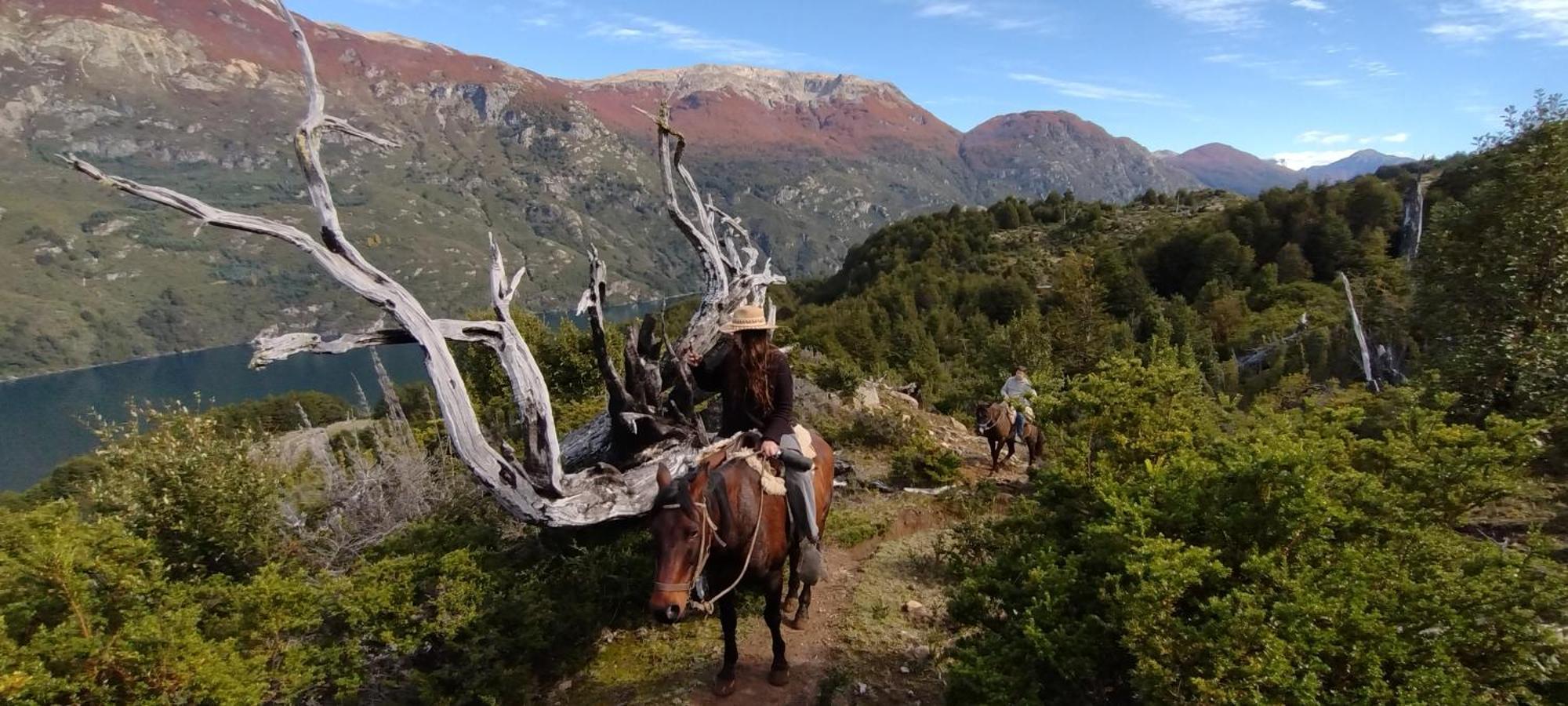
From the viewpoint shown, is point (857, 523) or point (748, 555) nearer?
point (748, 555)

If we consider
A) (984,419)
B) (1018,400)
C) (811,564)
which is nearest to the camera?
(811,564)

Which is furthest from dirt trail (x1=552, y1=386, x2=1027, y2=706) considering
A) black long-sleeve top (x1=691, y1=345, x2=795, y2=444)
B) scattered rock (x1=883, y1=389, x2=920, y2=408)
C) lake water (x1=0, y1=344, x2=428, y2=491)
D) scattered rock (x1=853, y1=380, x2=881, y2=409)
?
lake water (x1=0, y1=344, x2=428, y2=491)

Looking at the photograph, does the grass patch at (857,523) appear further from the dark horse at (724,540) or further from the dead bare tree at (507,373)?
the dead bare tree at (507,373)

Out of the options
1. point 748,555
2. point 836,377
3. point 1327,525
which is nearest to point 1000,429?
point 836,377

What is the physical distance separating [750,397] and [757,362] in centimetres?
A: 34

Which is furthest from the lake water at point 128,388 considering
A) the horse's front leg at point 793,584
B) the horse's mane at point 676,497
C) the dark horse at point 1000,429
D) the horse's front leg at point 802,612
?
the horse's mane at point 676,497

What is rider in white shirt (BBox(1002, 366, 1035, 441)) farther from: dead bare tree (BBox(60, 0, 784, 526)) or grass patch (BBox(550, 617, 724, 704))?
grass patch (BBox(550, 617, 724, 704))

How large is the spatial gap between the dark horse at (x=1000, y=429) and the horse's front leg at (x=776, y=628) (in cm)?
789

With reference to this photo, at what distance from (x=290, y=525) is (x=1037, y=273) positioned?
66852mm

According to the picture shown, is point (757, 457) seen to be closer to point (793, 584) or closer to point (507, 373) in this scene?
point (793, 584)

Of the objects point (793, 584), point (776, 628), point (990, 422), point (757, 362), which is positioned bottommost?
point (793, 584)

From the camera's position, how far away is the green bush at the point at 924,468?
38.9 feet

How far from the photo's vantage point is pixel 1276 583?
11.6 ft

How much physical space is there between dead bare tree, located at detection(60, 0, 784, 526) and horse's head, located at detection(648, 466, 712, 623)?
62.6 inches
